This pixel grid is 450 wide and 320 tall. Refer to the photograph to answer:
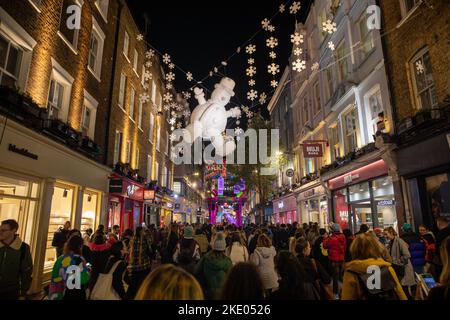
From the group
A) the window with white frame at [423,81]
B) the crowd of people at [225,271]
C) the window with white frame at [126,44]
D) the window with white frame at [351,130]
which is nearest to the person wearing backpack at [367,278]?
the crowd of people at [225,271]

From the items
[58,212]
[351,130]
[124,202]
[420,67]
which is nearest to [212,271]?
[58,212]

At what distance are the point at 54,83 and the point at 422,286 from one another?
42.6ft

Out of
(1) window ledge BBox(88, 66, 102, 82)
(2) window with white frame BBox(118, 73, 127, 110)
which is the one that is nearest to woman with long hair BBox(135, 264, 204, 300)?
(1) window ledge BBox(88, 66, 102, 82)

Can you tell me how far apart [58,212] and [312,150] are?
1396 centimetres

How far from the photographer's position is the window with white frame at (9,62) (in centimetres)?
840

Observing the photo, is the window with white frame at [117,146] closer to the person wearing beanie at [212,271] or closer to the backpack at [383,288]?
the person wearing beanie at [212,271]

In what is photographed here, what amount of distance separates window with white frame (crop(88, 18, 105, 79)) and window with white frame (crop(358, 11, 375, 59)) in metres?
13.4

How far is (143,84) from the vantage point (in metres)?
22.8

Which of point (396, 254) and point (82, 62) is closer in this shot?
point (396, 254)

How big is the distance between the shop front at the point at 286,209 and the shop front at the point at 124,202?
1434 cm

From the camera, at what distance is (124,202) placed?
18234 mm
